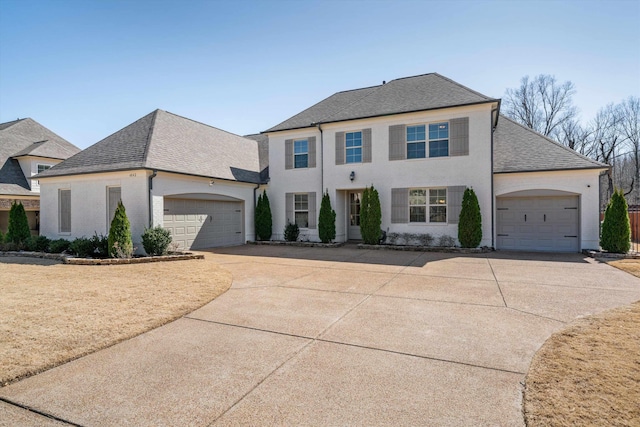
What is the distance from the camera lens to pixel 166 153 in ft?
42.0

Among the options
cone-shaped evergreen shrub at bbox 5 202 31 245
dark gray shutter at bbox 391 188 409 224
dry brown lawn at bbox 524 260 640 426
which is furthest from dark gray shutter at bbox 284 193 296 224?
dry brown lawn at bbox 524 260 640 426

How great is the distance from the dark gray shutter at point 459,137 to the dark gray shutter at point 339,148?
14.8 feet

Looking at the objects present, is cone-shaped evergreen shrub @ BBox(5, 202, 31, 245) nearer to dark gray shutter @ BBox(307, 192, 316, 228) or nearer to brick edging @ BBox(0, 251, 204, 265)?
brick edging @ BBox(0, 251, 204, 265)

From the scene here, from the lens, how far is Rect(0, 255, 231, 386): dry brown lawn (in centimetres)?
380

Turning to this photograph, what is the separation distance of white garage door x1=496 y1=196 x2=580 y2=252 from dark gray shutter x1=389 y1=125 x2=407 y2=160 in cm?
421

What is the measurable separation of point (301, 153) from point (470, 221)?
8.04m

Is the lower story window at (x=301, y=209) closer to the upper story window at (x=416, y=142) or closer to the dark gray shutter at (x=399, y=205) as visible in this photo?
the dark gray shutter at (x=399, y=205)

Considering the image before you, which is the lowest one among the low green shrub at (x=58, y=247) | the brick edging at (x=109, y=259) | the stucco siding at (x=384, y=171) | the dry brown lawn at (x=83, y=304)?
the dry brown lawn at (x=83, y=304)

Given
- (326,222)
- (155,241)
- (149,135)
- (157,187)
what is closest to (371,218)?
Result: (326,222)

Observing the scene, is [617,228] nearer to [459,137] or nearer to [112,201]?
[459,137]

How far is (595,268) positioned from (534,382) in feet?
26.1

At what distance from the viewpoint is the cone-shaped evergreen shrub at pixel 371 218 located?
13.4 metres

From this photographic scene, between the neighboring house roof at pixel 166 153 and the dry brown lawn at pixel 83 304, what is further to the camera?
the neighboring house roof at pixel 166 153

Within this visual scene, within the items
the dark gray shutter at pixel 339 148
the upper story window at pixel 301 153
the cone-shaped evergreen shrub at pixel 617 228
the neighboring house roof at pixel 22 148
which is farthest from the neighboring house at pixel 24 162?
the cone-shaped evergreen shrub at pixel 617 228
